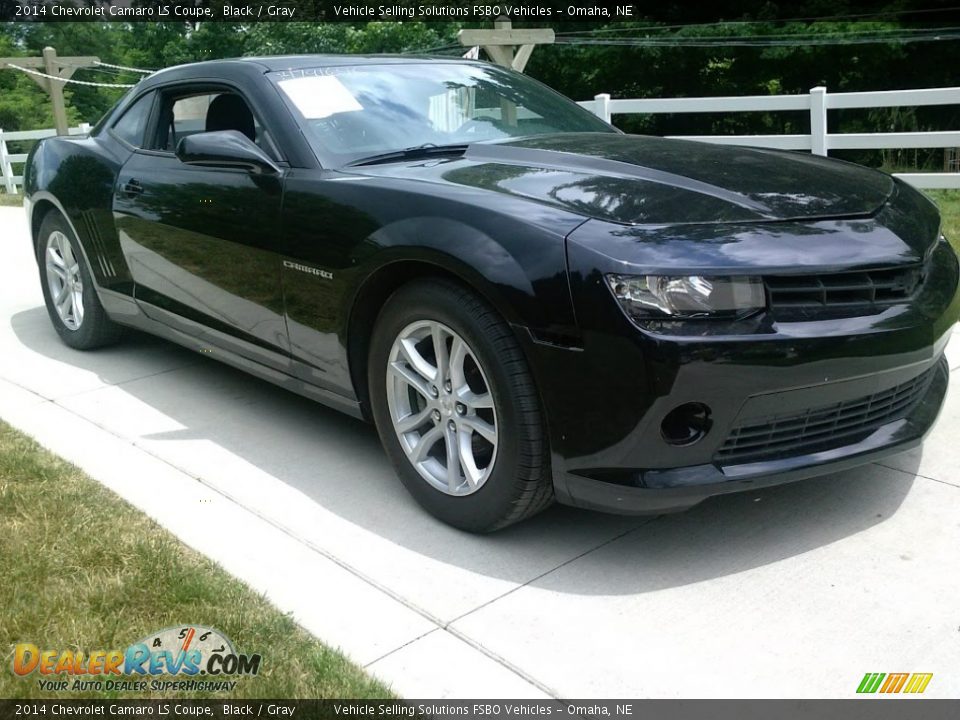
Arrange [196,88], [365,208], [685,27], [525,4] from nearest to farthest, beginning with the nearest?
[365,208]
[196,88]
[685,27]
[525,4]

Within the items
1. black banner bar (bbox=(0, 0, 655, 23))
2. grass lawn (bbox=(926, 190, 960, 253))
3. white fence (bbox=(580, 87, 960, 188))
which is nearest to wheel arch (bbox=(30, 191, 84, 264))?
grass lawn (bbox=(926, 190, 960, 253))

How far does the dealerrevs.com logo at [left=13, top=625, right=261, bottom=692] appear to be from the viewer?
8.31 ft

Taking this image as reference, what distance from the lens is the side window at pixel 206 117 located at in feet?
14.0

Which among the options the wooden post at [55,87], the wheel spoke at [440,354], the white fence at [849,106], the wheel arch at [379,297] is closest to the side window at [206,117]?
the wheel arch at [379,297]

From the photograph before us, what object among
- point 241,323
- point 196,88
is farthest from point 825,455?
point 196,88

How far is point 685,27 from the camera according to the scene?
19875 millimetres

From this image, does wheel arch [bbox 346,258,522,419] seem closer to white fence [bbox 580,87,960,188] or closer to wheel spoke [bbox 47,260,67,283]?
wheel spoke [bbox 47,260,67,283]

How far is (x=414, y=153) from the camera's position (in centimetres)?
384

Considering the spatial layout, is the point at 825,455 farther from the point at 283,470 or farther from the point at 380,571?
the point at 283,470

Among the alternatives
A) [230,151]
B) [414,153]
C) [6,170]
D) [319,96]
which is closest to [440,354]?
[414,153]

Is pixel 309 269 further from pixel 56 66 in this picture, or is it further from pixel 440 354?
pixel 56 66

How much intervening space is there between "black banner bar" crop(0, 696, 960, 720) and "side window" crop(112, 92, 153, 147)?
3.11 metres

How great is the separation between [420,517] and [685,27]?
1826 centimetres

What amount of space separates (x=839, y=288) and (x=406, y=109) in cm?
194
